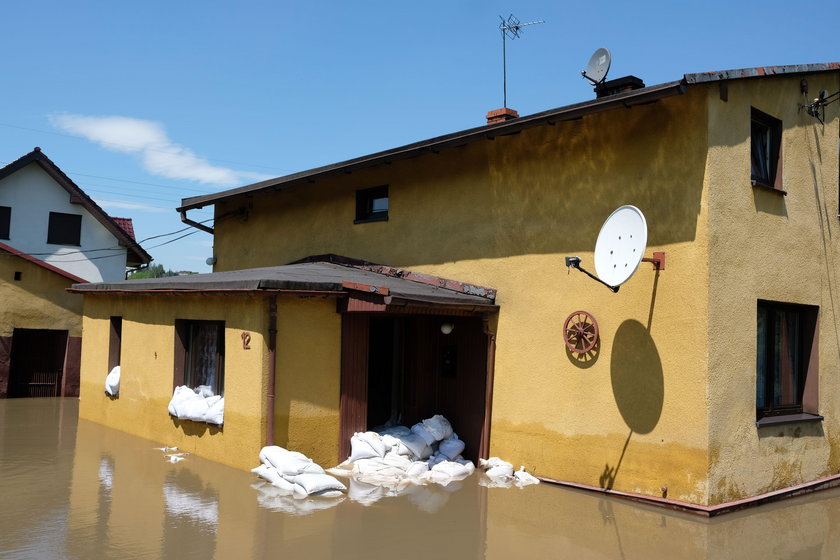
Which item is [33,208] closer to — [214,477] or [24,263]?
[24,263]

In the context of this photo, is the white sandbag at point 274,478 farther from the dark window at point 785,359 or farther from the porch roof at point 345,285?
the dark window at point 785,359

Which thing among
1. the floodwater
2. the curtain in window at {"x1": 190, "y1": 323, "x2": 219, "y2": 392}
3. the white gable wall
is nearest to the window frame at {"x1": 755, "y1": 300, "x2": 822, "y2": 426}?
the floodwater

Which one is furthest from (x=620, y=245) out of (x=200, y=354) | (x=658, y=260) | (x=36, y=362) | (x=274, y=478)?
(x=36, y=362)

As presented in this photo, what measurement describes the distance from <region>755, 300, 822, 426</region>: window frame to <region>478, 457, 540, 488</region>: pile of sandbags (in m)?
3.32

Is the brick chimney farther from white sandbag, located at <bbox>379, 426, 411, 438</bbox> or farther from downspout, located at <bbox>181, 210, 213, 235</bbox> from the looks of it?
downspout, located at <bbox>181, 210, 213, 235</bbox>

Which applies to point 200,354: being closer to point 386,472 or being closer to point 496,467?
point 386,472

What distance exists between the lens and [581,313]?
9.41m

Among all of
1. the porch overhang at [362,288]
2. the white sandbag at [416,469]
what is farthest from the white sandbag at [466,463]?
the porch overhang at [362,288]

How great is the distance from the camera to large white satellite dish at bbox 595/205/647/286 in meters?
8.14

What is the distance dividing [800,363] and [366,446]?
6.30 m

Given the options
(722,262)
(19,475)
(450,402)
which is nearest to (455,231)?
(450,402)

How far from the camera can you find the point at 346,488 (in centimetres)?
892

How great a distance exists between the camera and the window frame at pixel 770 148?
9.48 meters

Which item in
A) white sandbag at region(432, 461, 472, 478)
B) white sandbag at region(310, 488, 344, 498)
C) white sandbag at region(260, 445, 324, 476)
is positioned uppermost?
white sandbag at region(260, 445, 324, 476)
